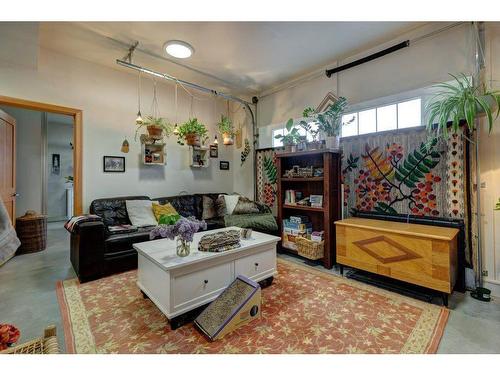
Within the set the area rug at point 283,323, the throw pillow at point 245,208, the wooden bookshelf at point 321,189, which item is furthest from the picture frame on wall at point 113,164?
the wooden bookshelf at point 321,189

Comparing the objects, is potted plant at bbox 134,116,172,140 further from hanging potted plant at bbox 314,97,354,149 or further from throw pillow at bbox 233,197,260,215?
hanging potted plant at bbox 314,97,354,149

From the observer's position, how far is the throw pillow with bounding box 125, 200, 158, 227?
322 centimetres

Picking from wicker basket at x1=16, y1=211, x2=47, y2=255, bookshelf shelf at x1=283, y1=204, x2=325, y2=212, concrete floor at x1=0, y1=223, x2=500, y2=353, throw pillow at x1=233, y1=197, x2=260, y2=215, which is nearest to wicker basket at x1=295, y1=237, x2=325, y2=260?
concrete floor at x1=0, y1=223, x2=500, y2=353

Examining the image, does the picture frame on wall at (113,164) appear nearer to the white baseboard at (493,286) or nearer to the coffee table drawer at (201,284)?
the coffee table drawer at (201,284)

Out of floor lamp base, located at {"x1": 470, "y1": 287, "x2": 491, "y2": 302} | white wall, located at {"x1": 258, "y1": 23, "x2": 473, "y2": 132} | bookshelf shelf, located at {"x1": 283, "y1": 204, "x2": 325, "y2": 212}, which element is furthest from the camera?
bookshelf shelf, located at {"x1": 283, "y1": 204, "x2": 325, "y2": 212}

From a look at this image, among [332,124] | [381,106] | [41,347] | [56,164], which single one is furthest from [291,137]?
[56,164]

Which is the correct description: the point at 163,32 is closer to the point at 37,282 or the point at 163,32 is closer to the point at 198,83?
the point at 198,83

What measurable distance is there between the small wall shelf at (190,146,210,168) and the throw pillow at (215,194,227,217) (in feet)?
2.49

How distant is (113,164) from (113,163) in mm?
15

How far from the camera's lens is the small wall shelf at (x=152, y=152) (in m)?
3.73

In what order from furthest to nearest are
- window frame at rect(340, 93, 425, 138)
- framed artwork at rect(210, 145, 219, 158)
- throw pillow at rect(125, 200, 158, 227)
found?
framed artwork at rect(210, 145, 219, 158) → throw pillow at rect(125, 200, 158, 227) → window frame at rect(340, 93, 425, 138)

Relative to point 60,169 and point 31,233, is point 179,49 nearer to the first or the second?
point 31,233

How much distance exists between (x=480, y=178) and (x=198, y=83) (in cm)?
393
